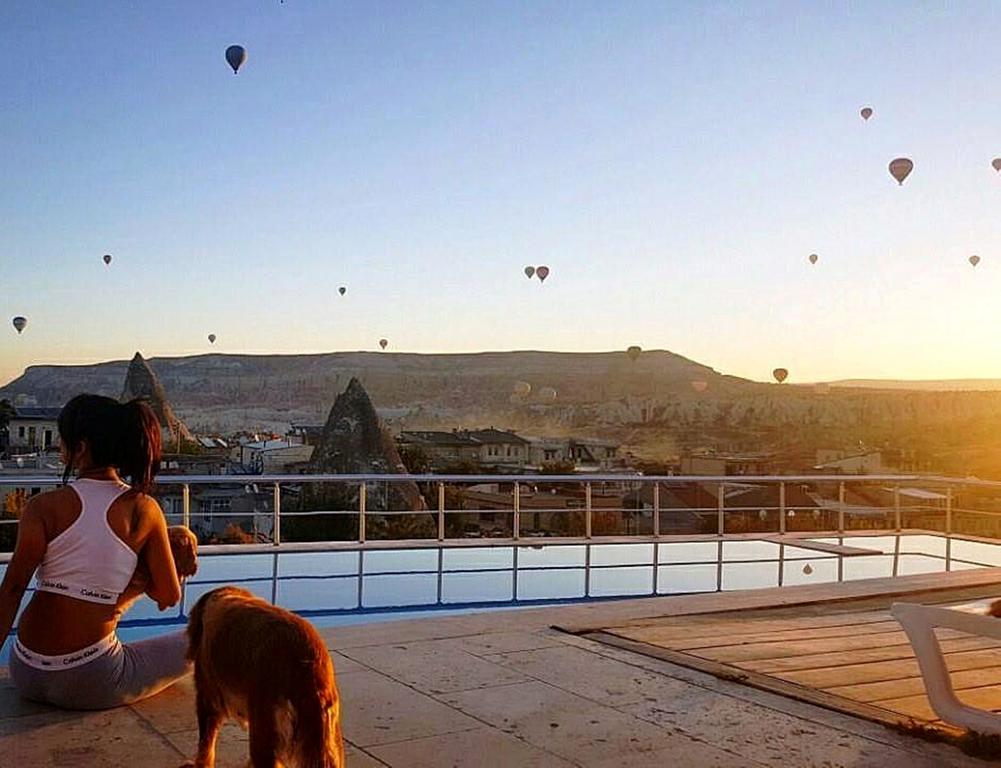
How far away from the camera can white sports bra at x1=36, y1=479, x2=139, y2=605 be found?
256 centimetres

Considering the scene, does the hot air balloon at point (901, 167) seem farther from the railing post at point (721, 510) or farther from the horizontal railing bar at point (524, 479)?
the railing post at point (721, 510)

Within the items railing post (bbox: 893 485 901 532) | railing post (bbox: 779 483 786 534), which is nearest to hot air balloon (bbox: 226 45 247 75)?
railing post (bbox: 779 483 786 534)

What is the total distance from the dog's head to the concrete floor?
0.38 meters

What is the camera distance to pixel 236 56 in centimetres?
1725

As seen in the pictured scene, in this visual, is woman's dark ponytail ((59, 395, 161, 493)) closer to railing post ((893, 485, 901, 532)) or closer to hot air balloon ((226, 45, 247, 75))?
railing post ((893, 485, 901, 532))

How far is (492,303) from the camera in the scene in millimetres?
25422

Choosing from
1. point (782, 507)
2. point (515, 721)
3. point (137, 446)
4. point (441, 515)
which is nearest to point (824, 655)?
point (515, 721)

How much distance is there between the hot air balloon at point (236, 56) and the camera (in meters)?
17.1

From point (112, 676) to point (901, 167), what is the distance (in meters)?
15.5

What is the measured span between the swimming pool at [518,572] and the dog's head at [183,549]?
99.2 inches

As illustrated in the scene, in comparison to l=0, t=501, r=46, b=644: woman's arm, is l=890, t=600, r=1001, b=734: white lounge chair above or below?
below

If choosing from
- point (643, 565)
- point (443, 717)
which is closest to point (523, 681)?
point (443, 717)

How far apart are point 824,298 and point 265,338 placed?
19436mm

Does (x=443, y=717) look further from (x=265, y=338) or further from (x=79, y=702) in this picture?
(x=265, y=338)
